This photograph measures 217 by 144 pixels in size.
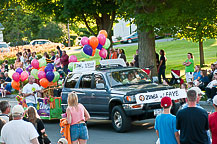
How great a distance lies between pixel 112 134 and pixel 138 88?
4.95 ft

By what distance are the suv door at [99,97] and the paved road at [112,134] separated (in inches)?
25.6

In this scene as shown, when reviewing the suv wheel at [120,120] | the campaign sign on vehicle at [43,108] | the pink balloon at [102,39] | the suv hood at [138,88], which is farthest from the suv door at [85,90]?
the pink balloon at [102,39]

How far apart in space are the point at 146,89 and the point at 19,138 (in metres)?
6.59

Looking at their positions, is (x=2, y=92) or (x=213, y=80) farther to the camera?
(x=2, y=92)

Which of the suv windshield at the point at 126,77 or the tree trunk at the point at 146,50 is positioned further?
the tree trunk at the point at 146,50

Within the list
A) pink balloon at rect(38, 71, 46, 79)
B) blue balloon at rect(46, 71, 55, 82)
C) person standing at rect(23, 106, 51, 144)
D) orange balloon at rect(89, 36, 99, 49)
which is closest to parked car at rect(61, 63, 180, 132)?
orange balloon at rect(89, 36, 99, 49)

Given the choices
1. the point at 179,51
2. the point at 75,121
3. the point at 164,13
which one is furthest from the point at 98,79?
the point at 179,51

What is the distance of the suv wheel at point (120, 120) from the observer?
41.4 feet

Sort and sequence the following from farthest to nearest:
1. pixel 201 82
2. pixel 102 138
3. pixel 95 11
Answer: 1. pixel 95 11
2. pixel 201 82
3. pixel 102 138

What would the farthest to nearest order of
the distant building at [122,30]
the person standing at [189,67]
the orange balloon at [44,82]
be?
the distant building at [122,30] → the person standing at [189,67] → the orange balloon at [44,82]

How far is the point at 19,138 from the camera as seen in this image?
661 centimetres

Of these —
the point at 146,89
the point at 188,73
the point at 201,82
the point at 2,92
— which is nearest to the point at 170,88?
the point at 146,89

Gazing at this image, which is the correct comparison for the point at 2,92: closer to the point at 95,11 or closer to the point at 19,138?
the point at 95,11

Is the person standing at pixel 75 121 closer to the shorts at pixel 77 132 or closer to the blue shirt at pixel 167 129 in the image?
the shorts at pixel 77 132
